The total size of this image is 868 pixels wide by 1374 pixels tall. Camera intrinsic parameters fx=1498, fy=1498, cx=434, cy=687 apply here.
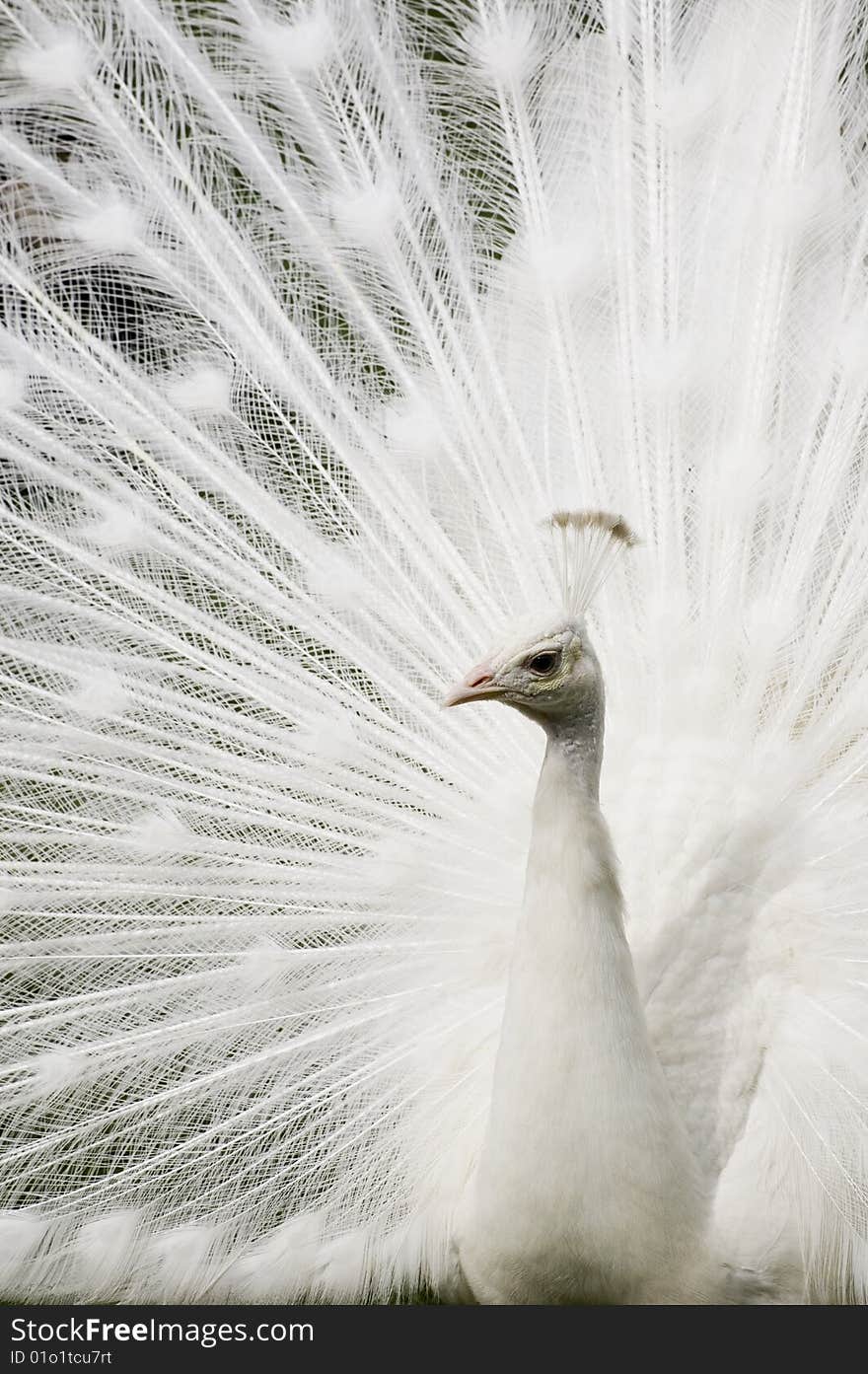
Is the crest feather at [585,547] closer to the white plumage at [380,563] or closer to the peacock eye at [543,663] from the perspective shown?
the peacock eye at [543,663]

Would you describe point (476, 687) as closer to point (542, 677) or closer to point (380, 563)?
point (542, 677)

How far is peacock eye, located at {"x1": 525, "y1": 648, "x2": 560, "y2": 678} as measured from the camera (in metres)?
1.53

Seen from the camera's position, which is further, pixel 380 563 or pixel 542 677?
pixel 380 563

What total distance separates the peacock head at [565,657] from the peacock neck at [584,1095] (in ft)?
0.10

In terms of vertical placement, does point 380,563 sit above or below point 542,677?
above

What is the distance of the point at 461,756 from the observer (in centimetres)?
212

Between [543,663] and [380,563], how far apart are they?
0.71 meters

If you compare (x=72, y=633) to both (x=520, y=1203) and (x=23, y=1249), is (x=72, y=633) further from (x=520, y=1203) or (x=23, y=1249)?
(x=520, y=1203)

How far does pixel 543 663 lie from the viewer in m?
1.54

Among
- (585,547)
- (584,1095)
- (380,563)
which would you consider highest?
(380,563)

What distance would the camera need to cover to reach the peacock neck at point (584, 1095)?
1.60 metres

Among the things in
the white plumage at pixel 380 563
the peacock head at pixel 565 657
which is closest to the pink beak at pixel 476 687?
the peacock head at pixel 565 657

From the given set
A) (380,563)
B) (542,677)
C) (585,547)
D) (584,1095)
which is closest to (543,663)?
(542,677)

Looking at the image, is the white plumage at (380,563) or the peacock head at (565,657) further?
the white plumage at (380,563)
